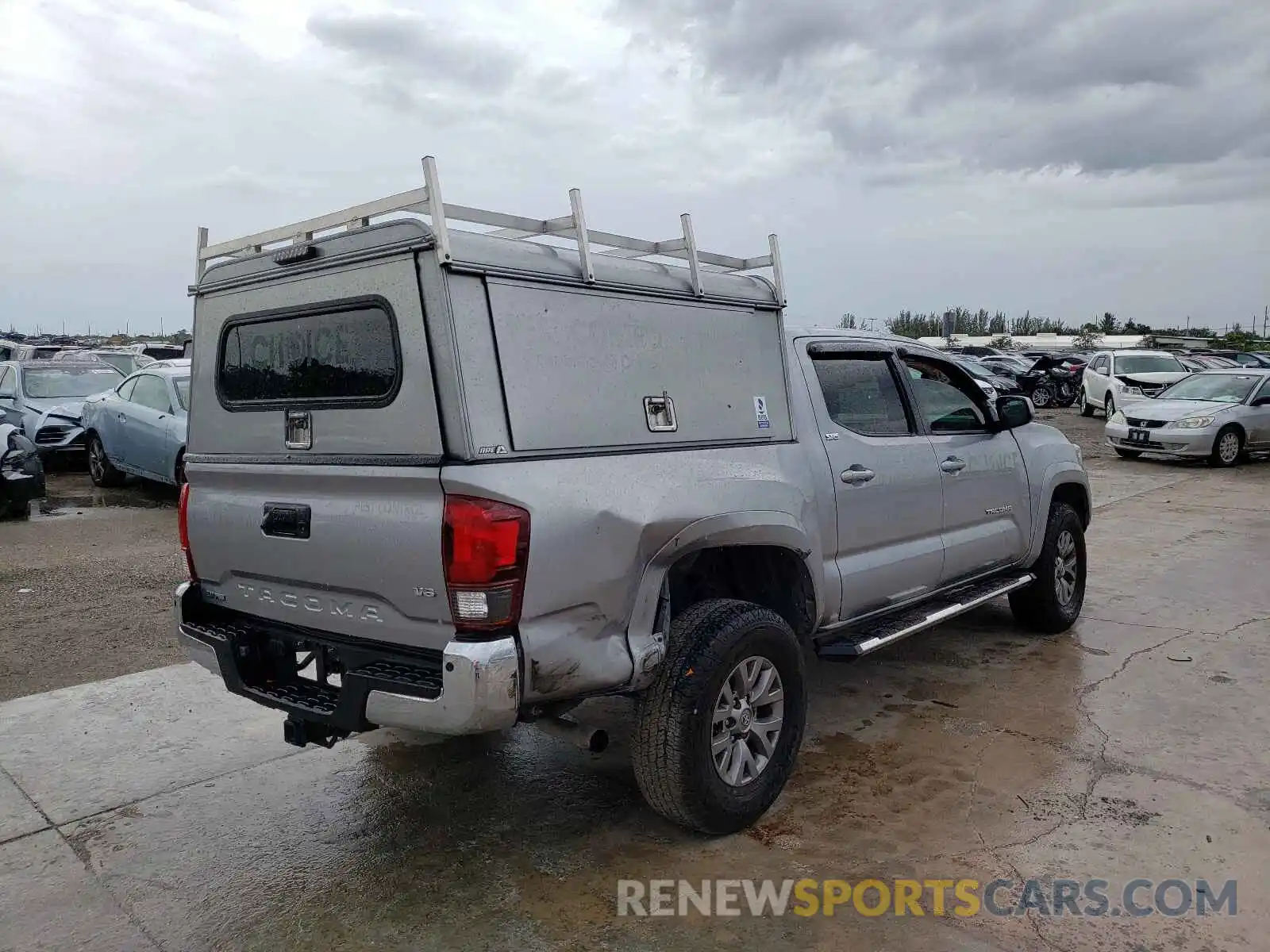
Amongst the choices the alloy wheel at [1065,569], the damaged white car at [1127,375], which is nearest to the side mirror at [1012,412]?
the alloy wheel at [1065,569]

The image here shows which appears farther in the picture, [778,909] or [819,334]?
[819,334]

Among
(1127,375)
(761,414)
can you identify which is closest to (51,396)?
(761,414)

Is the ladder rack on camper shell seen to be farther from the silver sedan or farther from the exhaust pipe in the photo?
the silver sedan

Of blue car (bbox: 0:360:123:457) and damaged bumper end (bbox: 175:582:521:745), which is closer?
damaged bumper end (bbox: 175:582:521:745)

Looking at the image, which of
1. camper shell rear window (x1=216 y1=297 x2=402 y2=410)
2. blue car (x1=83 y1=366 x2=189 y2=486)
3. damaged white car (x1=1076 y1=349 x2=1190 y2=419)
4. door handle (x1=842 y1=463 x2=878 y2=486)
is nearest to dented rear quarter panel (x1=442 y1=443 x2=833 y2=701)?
camper shell rear window (x1=216 y1=297 x2=402 y2=410)

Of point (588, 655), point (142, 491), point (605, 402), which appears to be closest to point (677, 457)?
point (605, 402)

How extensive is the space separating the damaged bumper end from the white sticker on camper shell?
1.51m

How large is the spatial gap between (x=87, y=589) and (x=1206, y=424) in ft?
48.4

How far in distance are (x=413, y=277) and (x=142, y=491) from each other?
10401mm

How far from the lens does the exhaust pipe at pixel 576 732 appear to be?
10.5 ft

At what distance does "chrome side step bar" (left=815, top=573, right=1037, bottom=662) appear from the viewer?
4.06 metres

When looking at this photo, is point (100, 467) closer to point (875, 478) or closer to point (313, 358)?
point (313, 358)

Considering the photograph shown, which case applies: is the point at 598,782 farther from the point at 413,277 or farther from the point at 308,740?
the point at 413,277

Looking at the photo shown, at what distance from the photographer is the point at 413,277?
3.01m
